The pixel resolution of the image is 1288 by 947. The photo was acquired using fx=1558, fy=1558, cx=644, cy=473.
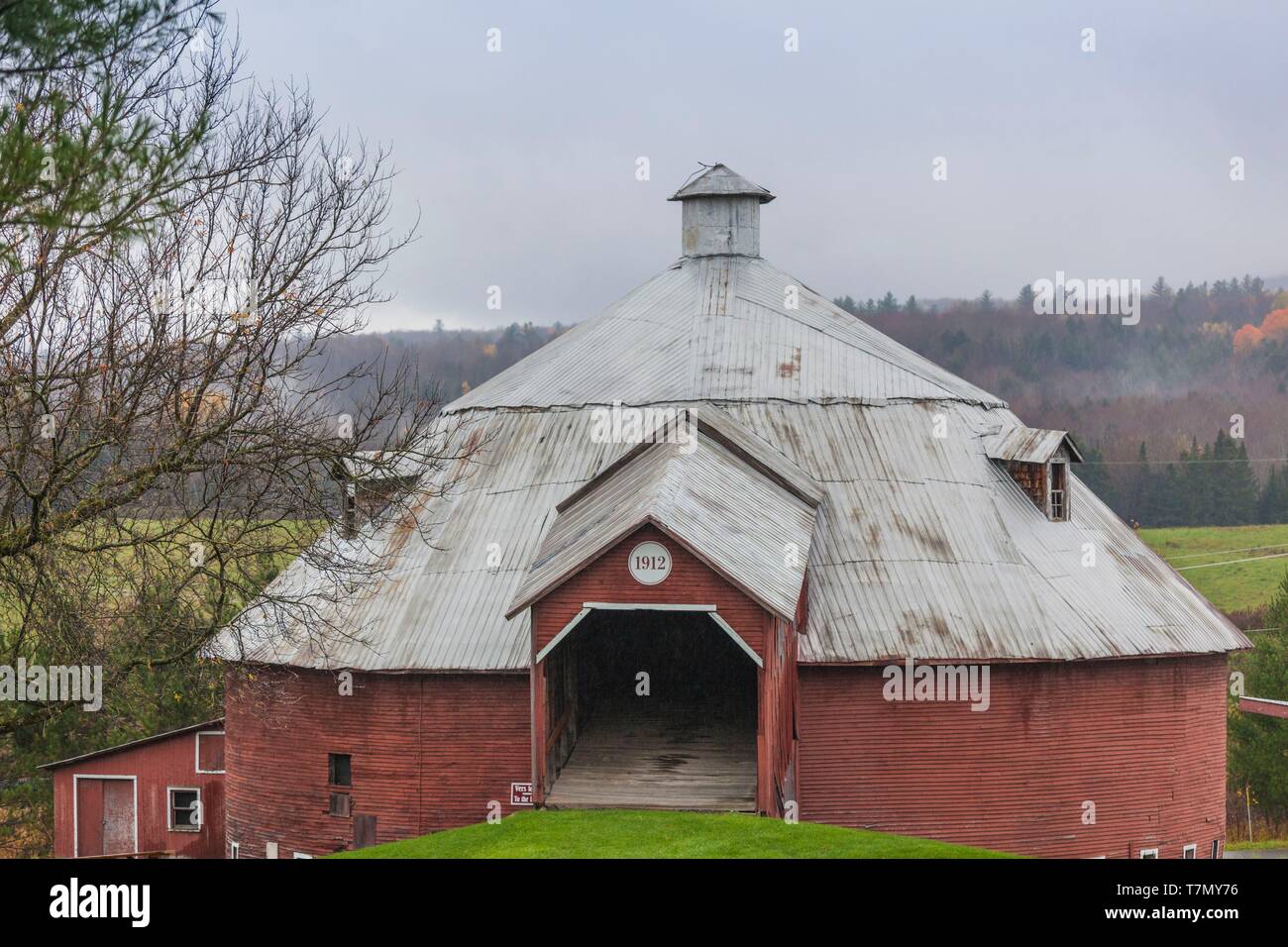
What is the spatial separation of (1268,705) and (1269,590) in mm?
46415

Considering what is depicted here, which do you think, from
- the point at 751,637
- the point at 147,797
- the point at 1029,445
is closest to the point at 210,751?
the point at 147,797

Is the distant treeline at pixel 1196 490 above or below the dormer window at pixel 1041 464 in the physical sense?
above

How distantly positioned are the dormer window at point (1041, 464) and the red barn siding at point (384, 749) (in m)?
10.2

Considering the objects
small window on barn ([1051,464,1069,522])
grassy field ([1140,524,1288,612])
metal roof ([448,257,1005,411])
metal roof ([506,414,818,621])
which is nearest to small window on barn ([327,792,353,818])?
metal roof ([506,414,818,621])

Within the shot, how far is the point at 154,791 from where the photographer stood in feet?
115

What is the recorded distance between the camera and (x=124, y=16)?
15.8 metres

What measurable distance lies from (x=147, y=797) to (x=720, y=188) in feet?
61.4

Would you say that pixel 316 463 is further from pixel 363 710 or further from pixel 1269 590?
pixel 1269 590

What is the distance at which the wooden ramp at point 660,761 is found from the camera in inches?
894

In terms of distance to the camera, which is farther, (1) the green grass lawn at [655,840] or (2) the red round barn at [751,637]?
(2) the red round barn at [751,637]

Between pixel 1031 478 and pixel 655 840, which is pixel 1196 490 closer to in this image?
pixel 1031 478

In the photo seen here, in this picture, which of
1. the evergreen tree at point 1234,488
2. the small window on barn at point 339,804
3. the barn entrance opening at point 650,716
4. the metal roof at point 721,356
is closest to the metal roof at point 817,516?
the metal roof at point 721,356

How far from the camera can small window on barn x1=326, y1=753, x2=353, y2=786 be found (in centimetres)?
2669

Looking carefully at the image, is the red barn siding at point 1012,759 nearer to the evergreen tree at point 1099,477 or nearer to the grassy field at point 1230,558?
the grassy field at point 1230,558
